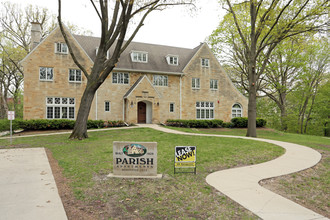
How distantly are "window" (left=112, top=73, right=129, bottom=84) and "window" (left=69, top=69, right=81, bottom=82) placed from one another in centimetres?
366

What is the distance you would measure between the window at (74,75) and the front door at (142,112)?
722 centimetres

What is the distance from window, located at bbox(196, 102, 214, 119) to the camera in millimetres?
27328

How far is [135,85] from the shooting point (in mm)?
23625

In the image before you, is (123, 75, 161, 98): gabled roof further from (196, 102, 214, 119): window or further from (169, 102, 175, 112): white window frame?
(196, 102, 214, 119): window

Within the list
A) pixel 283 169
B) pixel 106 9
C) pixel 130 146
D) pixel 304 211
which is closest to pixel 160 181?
pixel 130 146

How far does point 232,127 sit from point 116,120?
1427cm

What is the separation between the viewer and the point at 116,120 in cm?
2386

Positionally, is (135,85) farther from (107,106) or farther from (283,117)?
(283,117)

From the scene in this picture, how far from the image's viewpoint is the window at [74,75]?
2249 cm

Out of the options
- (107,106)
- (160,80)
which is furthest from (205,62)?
(107,106)

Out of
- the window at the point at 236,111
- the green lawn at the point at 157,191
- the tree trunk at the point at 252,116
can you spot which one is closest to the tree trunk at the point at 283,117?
the window at the point at 236,111

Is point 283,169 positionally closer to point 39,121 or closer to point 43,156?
point 43,156

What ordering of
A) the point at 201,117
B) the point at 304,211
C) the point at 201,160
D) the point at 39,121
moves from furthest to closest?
1. the point at 201,117
2. the point at 39,121
3. the point at 201,160
4. the point at 304,211

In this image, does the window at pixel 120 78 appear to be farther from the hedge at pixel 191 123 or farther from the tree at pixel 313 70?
Result: the tree at pixel 313 70
